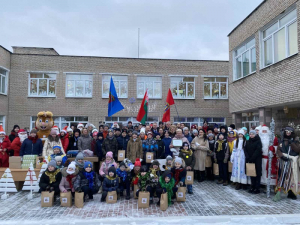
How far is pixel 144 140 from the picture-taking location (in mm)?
7152

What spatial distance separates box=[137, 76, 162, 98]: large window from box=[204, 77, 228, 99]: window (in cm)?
378

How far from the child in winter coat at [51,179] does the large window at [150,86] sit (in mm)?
12103

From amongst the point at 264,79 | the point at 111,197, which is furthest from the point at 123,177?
the point at 264,79

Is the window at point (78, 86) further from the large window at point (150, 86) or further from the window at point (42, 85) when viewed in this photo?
the large window at point (150, 86)

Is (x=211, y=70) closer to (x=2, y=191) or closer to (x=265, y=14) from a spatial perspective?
(x=265, y=14)

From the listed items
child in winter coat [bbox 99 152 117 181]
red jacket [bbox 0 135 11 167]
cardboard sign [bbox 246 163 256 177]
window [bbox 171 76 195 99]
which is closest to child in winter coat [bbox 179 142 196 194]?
cardboard sign [bbox 246 163 256 177]

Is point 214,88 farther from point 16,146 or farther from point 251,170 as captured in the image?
point 16,146

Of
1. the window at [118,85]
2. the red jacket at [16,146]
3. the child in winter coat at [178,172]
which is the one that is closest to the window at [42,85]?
the window at [118,85]

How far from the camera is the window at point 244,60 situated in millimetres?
11414

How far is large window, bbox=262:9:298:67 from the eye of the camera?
8.56 meters

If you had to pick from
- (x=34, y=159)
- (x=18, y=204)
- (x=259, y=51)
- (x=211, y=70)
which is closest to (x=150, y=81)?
(x=211, y=70)

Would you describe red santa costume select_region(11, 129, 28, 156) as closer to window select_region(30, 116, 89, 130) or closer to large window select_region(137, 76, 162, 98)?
window select_region(30, 116, 89, 130)

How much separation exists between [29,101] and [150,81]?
29.6 ft

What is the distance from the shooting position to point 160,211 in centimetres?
495
